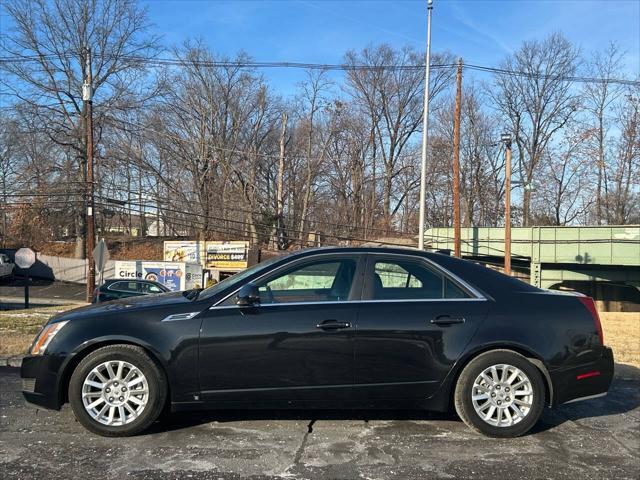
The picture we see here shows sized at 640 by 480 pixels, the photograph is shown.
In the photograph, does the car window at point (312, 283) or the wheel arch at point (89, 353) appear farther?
the car window at point (312, 283)

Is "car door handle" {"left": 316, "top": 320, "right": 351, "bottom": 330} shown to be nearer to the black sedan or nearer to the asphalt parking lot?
the black sedan

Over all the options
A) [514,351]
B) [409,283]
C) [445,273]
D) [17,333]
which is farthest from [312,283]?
[17,333]

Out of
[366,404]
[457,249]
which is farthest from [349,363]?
[457,249]

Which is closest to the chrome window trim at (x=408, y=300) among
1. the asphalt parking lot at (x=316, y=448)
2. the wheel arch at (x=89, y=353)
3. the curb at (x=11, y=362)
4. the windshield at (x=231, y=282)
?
the windshield at (x=231, y=282)

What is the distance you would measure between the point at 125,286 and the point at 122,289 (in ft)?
0.75

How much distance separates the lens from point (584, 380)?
4367 mm

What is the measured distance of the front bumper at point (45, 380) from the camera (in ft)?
13.4

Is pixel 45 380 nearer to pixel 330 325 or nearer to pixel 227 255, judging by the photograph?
pixel 330 325

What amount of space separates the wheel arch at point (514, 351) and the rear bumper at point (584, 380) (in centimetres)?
5

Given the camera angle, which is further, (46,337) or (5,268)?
(5,268)

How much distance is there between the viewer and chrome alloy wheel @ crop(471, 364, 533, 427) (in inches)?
167

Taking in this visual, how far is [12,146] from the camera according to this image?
38125mm

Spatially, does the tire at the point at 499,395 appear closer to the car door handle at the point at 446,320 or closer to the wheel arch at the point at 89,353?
the car door handle at the point at 446,320

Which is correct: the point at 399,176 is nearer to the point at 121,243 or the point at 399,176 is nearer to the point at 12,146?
the point at 121,243
